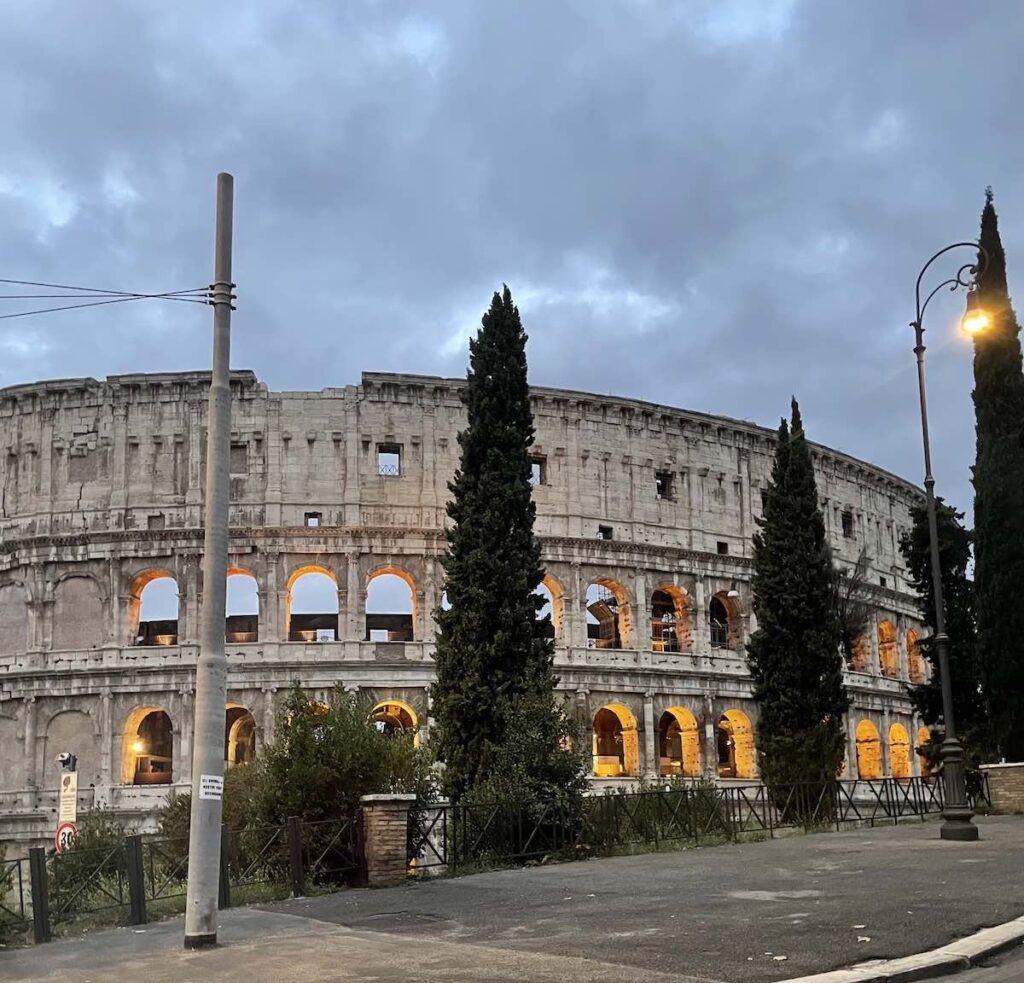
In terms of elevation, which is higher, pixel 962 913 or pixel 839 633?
pixel 839 633

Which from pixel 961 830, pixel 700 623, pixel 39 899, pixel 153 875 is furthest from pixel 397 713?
pixel 39 899

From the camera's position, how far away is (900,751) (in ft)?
178

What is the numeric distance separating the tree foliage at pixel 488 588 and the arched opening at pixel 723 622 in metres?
20.7

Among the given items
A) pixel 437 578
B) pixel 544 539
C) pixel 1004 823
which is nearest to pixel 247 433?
pixel 437 578

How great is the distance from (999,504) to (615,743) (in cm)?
2249

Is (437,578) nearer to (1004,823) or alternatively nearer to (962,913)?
(1004,823)

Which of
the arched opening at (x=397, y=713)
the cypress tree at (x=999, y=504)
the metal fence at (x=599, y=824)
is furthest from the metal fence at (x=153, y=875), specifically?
the arched opening at (x=397, y=713)

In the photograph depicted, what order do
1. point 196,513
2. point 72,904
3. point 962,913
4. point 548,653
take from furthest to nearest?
point 196,513, point 548,653, point 72,904, point 962,913

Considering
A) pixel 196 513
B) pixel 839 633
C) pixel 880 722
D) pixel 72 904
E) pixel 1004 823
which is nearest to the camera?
pixel 72 904

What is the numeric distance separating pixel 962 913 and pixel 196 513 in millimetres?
34466

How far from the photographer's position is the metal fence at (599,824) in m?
19.8

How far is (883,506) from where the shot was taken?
5622 cm

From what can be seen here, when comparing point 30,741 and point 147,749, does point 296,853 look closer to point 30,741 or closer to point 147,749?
point 30,741

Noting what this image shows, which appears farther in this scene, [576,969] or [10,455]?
[10,455]
